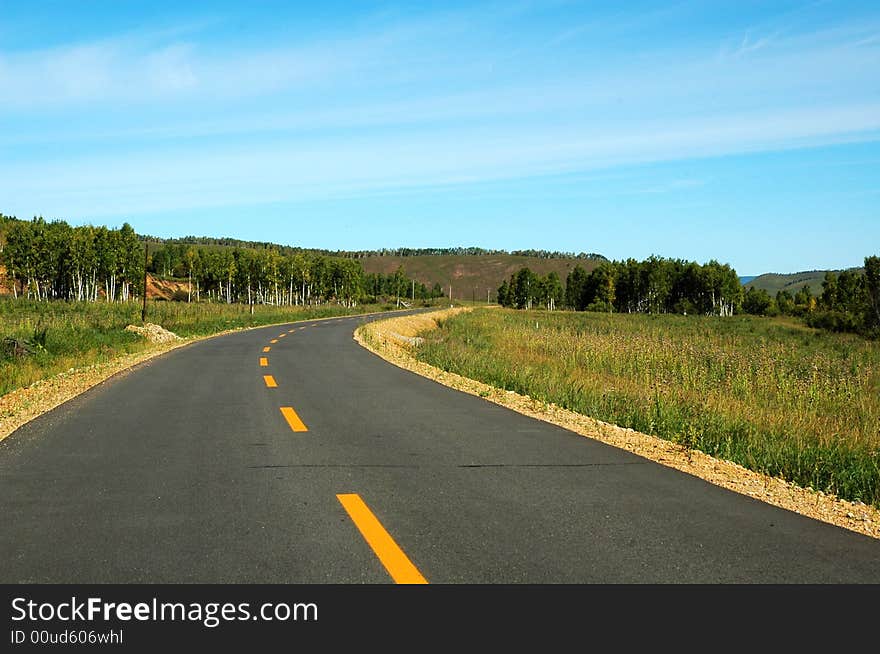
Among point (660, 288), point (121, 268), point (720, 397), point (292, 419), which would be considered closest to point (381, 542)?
point (292, 419)

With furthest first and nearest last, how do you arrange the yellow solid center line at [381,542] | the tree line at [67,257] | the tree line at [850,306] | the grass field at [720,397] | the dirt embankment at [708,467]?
the tree line at [67,257]
the tree line at [850,306]
the grass field at [720,397]
the dirt embankment at [708,467]
the yellow solid center line at [381,542]

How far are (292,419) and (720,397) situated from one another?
9314mm

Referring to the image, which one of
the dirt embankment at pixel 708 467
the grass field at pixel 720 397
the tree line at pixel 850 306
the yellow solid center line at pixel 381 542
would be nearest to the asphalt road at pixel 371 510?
the yellow solid center line at pixel 381 542

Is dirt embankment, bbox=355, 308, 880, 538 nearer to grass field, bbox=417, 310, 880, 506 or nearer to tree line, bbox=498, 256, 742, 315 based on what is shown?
grass field, bbox=417, 310, 880, 506

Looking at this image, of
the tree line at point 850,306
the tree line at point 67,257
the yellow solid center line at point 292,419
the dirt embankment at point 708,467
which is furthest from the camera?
the tree line at point 67,257

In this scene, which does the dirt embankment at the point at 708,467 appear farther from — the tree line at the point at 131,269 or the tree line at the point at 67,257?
the tree line at the point at 67,257

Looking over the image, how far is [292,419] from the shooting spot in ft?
34.3

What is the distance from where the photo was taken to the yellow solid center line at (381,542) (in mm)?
4328

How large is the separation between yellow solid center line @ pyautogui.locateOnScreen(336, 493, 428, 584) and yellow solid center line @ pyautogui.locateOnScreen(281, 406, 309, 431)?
3641 mm

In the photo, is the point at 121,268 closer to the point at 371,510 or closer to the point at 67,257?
the point at 67,257

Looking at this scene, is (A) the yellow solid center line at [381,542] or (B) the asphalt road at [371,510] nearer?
(A) the yellow solid center line at [381,542]

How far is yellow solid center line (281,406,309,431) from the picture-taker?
9719 millimetres

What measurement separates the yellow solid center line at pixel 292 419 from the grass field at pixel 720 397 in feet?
15.5

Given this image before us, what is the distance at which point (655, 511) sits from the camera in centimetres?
586
